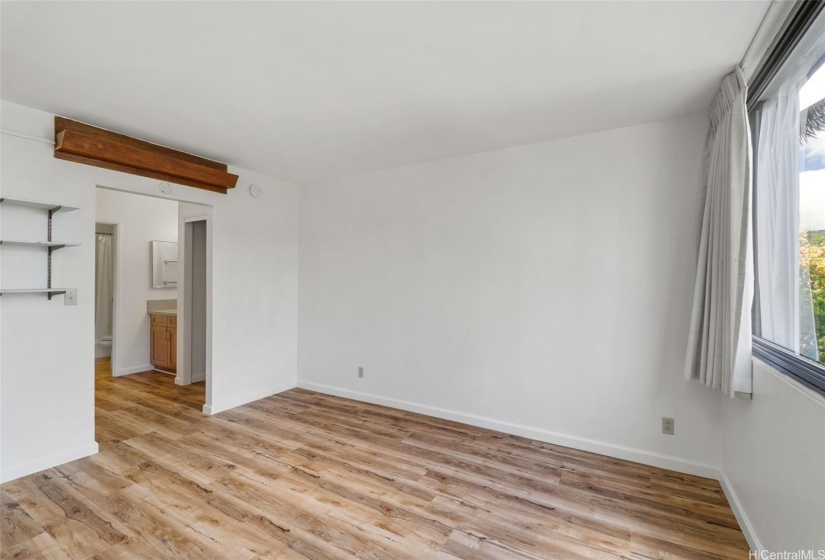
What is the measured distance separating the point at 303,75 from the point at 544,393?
9.74ft

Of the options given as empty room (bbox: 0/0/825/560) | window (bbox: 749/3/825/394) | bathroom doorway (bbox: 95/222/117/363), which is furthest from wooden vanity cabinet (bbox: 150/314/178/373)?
window (bbox: 749/3/825/394)

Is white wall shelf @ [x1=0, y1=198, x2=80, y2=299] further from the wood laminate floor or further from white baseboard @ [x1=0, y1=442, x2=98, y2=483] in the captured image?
the wood laminate floor

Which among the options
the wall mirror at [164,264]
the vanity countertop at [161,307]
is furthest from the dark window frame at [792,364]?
the wall mirror at [164,264]

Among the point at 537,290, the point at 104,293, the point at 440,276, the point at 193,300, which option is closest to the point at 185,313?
the point at 193,300

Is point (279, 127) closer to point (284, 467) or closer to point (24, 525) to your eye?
point (284, 467)

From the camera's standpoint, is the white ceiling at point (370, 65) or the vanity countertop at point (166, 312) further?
the vanity countertop at point (166, 312)

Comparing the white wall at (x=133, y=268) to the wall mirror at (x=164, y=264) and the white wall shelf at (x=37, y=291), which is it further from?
the white wall shelf at (x=37, y=291)

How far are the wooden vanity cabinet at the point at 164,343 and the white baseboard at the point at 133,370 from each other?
8 cm

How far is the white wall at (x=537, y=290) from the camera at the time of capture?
2768mm

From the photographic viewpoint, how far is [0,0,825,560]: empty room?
1744 millimetres

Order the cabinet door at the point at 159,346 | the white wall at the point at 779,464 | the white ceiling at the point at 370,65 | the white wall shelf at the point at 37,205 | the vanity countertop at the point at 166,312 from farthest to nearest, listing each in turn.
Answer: the cabinet door at the point at 159,346, the vanity countertop at the point at 166,312, the white wall shelf at the point at 37,205, the white ceiling at the point at 370,65, the white wall at the point at 779,464

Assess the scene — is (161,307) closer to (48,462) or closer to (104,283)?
(104,283)

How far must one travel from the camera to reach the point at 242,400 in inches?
162

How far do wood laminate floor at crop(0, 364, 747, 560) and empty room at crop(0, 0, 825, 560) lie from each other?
0.07 feet
